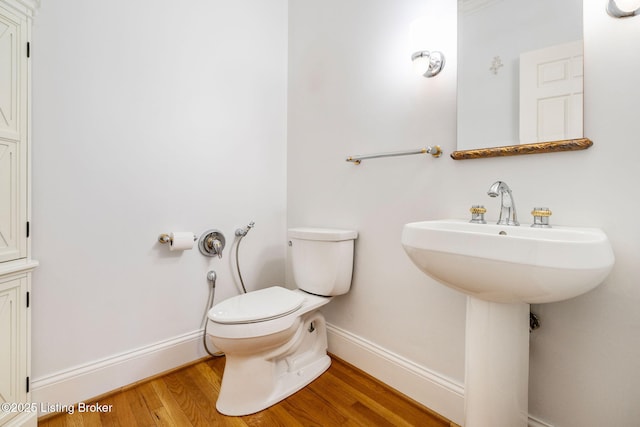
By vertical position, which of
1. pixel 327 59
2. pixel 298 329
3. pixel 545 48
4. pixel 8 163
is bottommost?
pixel 298 329

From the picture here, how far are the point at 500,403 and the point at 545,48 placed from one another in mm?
1188

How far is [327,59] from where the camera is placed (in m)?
1.78

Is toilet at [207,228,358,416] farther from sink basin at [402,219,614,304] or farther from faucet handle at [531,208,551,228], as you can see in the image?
faucet handle at [531,208,551,228]

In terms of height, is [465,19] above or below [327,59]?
below

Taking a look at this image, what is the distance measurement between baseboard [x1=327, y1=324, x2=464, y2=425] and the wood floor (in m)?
0.04

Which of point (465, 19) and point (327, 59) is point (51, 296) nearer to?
point (327, 59)

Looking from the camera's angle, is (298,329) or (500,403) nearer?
(500,403)

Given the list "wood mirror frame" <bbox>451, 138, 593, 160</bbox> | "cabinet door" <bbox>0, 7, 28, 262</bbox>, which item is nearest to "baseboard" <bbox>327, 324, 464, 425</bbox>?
"wood mirror frame" <bbox>451, 138, 593, 160</bbox>

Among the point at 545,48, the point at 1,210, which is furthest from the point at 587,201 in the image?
the point at 1,210

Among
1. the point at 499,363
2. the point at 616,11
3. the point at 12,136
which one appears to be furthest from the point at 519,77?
the point at 12,136

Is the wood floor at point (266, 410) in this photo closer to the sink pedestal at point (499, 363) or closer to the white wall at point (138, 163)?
the white wall at point (138, 163)

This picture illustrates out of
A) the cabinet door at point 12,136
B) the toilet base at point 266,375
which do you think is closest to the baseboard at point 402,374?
the toilet base at point 266,375

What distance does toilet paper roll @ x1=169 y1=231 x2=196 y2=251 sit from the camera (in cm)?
149

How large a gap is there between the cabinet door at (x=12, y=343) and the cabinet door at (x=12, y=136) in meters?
0.13
